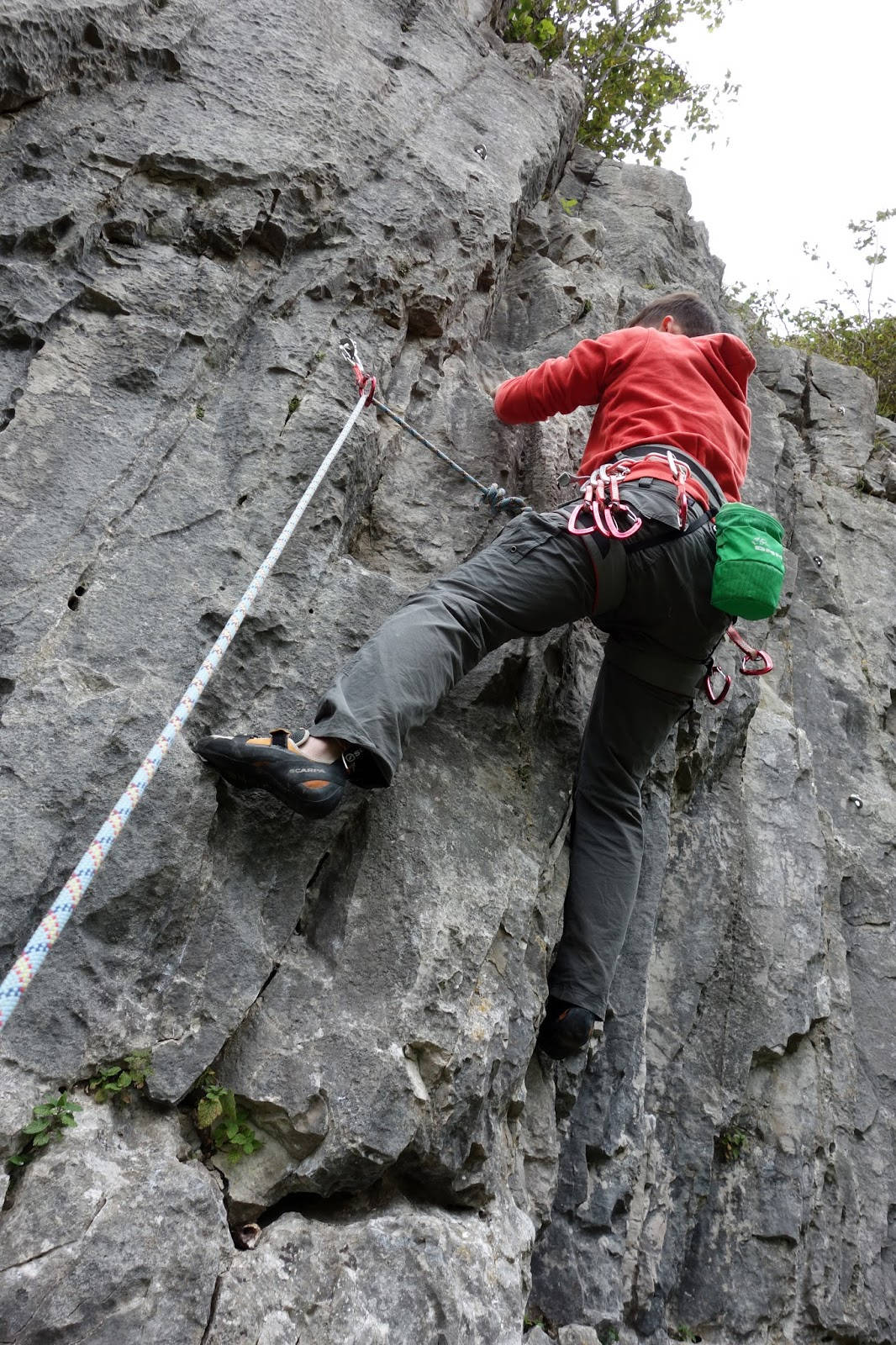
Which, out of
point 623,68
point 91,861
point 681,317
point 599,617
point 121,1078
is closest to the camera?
point 91,861

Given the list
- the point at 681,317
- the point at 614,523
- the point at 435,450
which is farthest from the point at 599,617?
the point at 681,317

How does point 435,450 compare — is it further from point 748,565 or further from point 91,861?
point 91,861

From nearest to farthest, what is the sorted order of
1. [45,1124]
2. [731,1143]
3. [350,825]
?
[45,1124] < [350,825] < [731,1143]

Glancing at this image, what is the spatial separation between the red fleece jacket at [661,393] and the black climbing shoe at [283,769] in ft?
6.14

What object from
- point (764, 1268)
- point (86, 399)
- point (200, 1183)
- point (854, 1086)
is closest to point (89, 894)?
point (200, 1183)

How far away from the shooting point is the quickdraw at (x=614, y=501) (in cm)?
343

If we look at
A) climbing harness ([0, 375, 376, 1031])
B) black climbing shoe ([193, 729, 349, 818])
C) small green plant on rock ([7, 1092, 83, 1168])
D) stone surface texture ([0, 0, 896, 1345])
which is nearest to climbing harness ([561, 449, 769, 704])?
stone surface texture ([0, 0, 896, 1345])

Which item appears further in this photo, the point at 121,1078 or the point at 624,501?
the point at 624,501

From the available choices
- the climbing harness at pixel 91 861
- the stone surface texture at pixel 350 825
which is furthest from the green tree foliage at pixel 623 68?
the climbing harness at pixel 91 861

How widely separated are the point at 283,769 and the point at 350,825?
1.94 ft

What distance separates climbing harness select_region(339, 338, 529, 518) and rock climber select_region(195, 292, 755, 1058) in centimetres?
36

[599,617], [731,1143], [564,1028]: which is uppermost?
[599,617]

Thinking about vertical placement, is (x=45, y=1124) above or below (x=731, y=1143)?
below

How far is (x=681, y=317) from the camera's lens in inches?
182
